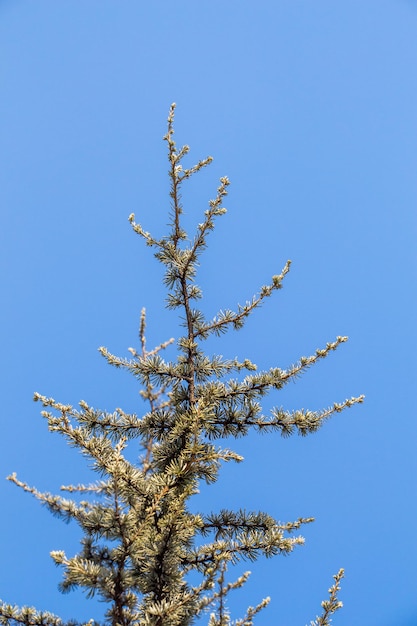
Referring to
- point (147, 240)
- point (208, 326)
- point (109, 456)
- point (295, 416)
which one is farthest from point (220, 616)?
point (147, 240)

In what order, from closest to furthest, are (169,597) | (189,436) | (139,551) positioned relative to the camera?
(139,551)
(169,597)
(189,436)

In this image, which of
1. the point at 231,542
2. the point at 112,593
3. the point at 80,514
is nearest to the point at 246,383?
the point at 231,542

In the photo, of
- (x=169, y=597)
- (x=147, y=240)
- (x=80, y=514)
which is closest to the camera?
(x=169, y=597)

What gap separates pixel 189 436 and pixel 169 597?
5.22ft

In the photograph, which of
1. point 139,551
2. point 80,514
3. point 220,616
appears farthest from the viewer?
point 80,514

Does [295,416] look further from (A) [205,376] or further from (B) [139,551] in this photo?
(B) [139,551]

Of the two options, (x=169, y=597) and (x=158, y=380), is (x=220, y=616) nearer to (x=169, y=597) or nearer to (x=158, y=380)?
(x=169, y=597)

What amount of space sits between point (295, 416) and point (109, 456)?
2.30 metres

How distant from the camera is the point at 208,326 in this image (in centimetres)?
630

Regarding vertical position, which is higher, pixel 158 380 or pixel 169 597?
pixel 158 380

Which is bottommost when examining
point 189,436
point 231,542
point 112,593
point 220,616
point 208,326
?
point 220,616

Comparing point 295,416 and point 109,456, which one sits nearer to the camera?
point 109,456

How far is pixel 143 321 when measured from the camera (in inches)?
293

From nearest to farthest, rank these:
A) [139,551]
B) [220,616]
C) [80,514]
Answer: [139,551], [220,616], [80,514]
